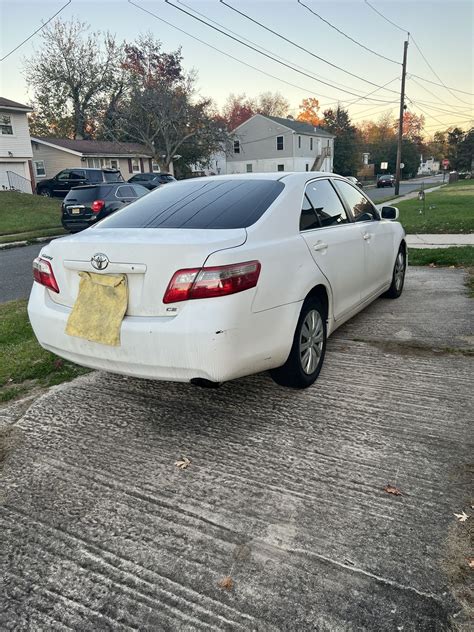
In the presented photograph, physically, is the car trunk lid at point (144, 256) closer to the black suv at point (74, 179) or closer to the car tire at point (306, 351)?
the car tire at point (306, 351)

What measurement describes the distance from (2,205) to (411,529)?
2358 cm

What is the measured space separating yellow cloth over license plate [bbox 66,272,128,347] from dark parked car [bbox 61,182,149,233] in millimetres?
12130

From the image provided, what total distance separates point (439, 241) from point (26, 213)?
16.7m

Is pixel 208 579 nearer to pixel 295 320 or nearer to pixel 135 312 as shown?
pixel 135 312

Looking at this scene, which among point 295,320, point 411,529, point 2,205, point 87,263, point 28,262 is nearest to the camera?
point 411,529

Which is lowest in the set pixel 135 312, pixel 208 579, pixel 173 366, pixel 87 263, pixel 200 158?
pixel 208 579

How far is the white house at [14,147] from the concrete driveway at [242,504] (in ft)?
98.9

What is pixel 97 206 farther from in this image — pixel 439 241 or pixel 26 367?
pixel 26 367

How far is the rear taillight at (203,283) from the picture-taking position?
8.80 feet

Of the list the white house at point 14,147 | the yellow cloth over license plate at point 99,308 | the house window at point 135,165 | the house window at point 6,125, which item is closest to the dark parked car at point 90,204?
the yellow cloth over license plate at point 99,308

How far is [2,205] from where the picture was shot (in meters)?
22.0

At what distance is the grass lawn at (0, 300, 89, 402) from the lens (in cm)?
396

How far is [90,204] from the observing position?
48.0 ft

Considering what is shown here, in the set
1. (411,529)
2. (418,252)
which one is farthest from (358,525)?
(418,252)
